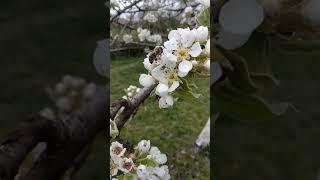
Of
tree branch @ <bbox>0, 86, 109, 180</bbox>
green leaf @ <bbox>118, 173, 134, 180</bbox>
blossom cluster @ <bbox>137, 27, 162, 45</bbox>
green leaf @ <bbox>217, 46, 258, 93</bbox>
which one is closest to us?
tree branch @ <bbox>0, 86, 109, 180</bbox>

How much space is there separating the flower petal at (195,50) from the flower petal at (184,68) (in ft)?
0.03

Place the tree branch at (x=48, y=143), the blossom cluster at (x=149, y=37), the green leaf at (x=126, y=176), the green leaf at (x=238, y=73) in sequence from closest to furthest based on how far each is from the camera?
the tree branch at (x=48, y=143) < the green leaf at (x=238, y=73) < the green leaf at (x=126, y=176) < the blossom cluster at (x=149, y=37)

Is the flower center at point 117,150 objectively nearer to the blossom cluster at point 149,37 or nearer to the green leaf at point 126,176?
the green leaf at point 126,176

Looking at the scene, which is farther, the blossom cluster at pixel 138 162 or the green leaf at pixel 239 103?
the blossom cluster at pixel 138 162

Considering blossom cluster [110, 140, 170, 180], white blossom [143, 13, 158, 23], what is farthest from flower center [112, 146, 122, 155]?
white blossom [143, 13, 158, 23]

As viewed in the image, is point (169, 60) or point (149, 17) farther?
point (149, 17)

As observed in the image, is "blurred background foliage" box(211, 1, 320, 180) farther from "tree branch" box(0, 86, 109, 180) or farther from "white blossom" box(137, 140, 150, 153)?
"tree branch" box(0, 86, 109, 180)

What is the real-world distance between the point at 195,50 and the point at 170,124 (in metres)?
0.23

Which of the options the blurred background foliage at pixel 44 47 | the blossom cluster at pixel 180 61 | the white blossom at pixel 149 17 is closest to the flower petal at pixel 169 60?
the blossom cluster at pixel 180 61

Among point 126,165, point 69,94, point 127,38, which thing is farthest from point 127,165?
point 127,38

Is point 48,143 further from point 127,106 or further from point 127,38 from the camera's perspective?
point 127,38

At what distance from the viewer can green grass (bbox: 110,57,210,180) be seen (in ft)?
1.98

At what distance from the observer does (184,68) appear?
464mm

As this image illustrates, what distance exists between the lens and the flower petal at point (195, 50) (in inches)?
18.0
